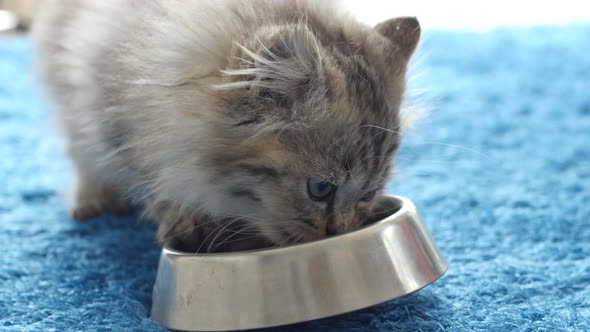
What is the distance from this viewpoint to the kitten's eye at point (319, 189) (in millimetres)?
1370

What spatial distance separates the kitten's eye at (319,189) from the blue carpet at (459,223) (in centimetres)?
24

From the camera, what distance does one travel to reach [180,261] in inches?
52.8

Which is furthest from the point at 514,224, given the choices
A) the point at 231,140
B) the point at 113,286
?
the point at 113,286

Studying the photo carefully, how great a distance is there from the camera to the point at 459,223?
1.92 metres

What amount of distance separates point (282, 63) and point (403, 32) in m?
0.46

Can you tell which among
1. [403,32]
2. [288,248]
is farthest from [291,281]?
[403,32]

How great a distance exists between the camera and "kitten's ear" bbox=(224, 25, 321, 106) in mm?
1300

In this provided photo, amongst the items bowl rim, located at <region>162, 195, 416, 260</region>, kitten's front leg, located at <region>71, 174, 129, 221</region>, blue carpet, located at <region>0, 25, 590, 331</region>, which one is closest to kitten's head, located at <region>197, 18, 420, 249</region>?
bowl rim, located at <region>162, 195, 416, 260</region>

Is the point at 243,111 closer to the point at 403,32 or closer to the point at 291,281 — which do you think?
the point at 291,281

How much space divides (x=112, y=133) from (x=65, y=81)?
31cm

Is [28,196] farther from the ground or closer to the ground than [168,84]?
closer to the ground

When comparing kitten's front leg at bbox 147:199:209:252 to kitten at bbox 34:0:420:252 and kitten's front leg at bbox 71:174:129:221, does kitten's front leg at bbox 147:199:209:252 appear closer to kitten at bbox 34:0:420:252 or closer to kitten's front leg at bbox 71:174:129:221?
kitten at bbox 34:0:420:252

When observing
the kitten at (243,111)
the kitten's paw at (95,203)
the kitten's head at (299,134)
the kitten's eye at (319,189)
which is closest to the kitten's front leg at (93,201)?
the kitten's paw at (95,203)

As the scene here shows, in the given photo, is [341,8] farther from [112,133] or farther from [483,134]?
[483,134]
